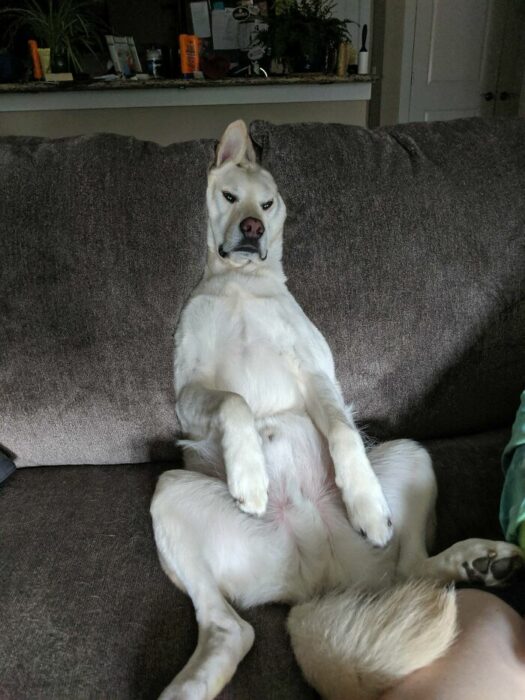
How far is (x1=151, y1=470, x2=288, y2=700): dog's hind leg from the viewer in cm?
102

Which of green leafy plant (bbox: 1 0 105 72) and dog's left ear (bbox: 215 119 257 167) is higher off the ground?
green leafy plant (bbox: 1 0 105 72)

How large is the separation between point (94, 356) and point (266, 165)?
697 mm

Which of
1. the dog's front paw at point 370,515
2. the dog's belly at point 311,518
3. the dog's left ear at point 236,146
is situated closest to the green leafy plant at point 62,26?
the dog's left ear at point 236,146

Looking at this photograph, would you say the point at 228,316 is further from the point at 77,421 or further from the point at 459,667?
the point at 459,667

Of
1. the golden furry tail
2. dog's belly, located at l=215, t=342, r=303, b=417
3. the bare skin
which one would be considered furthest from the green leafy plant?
the bare skin

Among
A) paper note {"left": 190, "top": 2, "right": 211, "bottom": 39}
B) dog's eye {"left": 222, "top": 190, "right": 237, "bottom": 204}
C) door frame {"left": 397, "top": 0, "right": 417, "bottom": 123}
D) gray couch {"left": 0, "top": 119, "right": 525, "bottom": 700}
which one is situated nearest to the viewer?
gray couch {"left": 0, "top": 119, "right": 525, "bottom": 700}

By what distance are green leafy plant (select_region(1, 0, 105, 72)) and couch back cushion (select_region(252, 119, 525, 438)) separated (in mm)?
3017

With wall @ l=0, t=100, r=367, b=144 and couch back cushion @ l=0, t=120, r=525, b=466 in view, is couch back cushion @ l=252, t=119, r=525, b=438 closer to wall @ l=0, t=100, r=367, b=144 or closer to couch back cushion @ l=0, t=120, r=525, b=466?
couch back cushion @ l=0, t=120, r=525, b=466

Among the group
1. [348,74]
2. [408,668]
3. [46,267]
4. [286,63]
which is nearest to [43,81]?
[286,63]

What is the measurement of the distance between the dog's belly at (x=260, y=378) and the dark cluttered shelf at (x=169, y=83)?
9.65 feet

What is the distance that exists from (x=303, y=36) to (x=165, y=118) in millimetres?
1160

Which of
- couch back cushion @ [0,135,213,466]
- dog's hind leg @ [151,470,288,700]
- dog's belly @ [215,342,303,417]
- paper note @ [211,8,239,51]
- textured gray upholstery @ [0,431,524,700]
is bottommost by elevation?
textured gray upholstery @ [0,431,524,700]

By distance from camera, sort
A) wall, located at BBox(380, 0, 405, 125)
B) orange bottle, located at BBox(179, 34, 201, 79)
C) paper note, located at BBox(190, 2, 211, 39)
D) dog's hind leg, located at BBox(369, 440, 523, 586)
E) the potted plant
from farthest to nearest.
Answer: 1. wall, located at BBox(380, 0, 405, 125)
2. paper note, located at BBox(190, 2, 211, 39)
3. orange bottle, located at BBox(179, 34, 201, 79)
4. the potted plant
5. dog's hind leg, located at BBox(369, 440, 523, 586)

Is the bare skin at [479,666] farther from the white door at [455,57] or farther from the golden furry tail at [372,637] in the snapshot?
the white door at [455,57]
